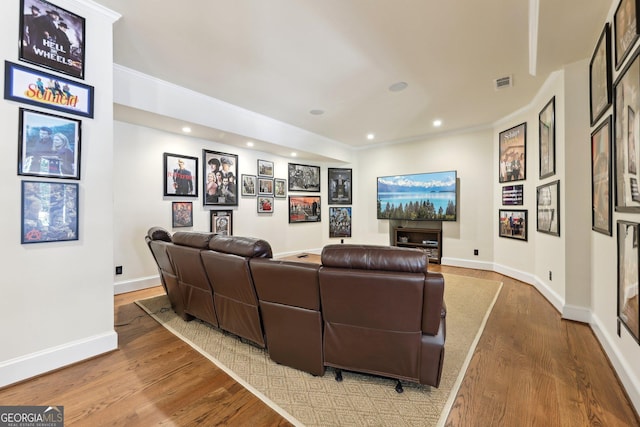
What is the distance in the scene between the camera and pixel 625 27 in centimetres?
186

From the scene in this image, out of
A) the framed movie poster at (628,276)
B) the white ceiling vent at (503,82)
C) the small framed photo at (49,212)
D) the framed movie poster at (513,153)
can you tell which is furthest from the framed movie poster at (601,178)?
the small framed photo at (49,212)

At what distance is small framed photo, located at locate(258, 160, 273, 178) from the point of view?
5.96 metres

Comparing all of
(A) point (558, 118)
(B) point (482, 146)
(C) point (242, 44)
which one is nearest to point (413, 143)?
(B) point (482, 146)

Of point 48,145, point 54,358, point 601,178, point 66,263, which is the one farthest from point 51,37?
point 601,178

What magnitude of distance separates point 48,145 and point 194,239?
131 centimetres

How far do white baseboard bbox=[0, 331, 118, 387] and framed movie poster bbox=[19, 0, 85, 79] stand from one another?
225 centimetres

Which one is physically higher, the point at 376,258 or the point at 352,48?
the point at 352,48

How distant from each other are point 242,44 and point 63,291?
2817mm

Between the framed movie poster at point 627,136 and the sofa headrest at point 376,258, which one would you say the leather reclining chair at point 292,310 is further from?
the framed movie poster at point 627,136

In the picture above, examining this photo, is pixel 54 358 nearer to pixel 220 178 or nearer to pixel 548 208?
pixel 220 178

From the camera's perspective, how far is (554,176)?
135 inches

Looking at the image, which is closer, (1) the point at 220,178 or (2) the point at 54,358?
(2) the point at 54,358

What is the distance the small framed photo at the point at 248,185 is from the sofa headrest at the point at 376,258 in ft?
13.7

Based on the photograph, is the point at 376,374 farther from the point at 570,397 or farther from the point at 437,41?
the point at 437,41
